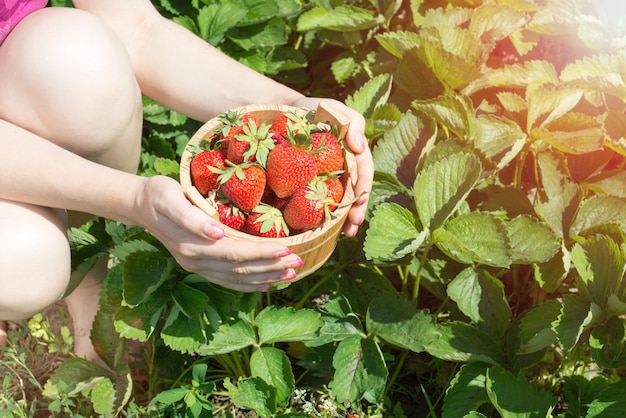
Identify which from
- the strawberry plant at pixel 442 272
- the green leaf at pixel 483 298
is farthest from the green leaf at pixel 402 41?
the green leaf at pixel 483 298

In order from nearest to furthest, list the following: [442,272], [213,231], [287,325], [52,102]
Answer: [213,231], [52,102], [287,325], [442,272]

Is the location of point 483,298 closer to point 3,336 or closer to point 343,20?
point 343,20

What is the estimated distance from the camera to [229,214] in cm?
104

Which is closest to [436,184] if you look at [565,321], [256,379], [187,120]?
[565,321]

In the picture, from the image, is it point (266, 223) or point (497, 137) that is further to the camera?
point (497, 137)

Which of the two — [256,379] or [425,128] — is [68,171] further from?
[425,128]

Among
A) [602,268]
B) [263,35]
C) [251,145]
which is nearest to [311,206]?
[251,145]

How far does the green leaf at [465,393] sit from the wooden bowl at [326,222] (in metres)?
0.33

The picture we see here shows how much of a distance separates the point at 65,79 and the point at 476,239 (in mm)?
731

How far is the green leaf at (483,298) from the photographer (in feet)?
4.02

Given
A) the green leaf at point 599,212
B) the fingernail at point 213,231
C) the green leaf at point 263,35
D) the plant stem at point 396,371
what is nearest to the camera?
the fingernail at point 213,231

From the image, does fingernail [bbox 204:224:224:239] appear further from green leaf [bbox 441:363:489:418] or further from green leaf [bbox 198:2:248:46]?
green leaf [bbox 198:2:248:46]

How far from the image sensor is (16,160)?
1088mm

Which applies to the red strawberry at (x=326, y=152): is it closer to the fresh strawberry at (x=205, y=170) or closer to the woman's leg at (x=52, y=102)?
the fresh strawberry at (x=205, y=170)
